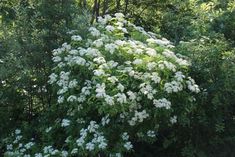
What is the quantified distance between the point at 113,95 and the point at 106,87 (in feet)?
0.53

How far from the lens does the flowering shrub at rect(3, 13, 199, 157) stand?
4.86 metres

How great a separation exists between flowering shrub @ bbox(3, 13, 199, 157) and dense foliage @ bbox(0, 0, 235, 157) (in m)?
0.01

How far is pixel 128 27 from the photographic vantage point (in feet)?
20.5

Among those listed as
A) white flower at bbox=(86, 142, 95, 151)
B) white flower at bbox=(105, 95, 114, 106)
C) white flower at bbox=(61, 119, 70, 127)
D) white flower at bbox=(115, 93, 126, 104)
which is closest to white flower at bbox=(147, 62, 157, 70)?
white flower at bbox=(115, 93, 126, 104)

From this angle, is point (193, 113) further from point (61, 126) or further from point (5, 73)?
point (5, 73)

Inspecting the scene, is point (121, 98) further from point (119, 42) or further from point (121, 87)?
point (119, 42)

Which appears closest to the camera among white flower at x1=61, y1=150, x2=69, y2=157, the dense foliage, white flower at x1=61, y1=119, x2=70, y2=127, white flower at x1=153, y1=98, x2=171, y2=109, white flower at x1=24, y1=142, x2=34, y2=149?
white flower at x1=153, y1=98, x2=171, y2=109

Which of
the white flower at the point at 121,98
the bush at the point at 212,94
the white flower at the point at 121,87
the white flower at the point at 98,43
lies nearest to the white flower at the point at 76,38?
the white flower at the point at 98,43

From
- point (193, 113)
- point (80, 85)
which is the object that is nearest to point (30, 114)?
point (80, 85)

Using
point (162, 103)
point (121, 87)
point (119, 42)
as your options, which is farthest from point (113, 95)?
point (119, 42)

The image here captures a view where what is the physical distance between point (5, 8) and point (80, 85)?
2815 millimetres

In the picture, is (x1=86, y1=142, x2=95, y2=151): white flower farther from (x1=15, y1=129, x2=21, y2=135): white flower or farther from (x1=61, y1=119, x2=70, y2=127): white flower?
(x1=15, y1=129, x2=21, y2=135): white flower

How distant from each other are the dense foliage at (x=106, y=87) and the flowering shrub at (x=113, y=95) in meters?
0.01

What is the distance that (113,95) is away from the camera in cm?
477
